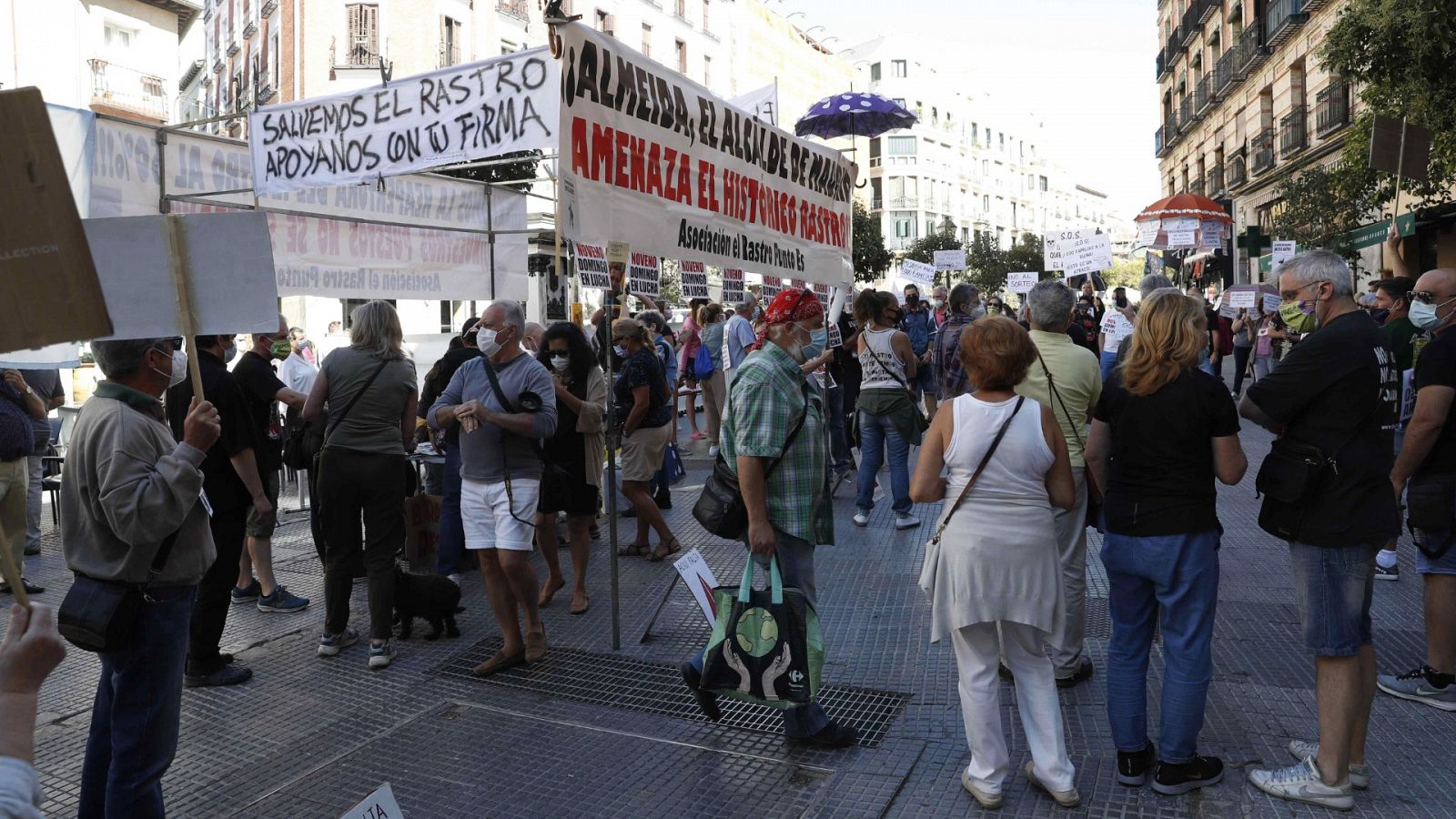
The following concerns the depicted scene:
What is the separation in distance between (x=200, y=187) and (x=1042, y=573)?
259 inches

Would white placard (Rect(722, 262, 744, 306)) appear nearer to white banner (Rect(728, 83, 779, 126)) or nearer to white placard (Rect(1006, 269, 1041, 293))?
white banner (Rect(728, 83, 779, 126))

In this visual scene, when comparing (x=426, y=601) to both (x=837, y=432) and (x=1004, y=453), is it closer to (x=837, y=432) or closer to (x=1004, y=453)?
(x=1004, y=453)

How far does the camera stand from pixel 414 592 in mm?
5930

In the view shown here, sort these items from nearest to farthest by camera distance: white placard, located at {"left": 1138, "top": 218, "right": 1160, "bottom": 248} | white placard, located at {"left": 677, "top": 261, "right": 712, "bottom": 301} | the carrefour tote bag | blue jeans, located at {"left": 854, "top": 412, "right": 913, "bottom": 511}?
1. the carrefour tote bag
2. blue jeans, located at {"left": 854, "top": 412, "right": 913, "bottom": 511}
3. white placard, located at {"left": 677, "top": 261, "right": 712, "bottom": 301}
4. white placard, located at {"left": 1138, "top": 218, "right": 1160, "bottom": 248}

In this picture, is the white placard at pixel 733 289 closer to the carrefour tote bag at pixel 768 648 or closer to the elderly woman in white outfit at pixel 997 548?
the carrefour tote bag at pixel 768 648

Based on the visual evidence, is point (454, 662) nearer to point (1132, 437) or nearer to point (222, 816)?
point (222, 816)

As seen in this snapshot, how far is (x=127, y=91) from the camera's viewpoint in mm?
32656

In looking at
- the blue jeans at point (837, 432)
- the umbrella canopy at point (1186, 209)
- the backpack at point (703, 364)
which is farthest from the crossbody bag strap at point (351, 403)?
the umbrella canopy at point (1186, 209)

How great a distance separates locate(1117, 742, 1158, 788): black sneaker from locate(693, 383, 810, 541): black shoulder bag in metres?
1.66

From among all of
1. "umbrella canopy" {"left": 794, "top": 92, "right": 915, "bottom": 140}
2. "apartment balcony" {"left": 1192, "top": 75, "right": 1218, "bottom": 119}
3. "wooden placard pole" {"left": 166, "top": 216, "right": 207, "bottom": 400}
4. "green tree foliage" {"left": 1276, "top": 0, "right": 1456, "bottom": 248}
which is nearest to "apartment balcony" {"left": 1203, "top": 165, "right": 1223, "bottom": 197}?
"apartment balcony" {"left": 1192, "top": 75, "right": 1218, "bottom": 119}

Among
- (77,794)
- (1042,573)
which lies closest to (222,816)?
(77,794)

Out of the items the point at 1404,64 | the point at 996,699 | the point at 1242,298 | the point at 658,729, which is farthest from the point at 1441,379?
the point at 1242,298

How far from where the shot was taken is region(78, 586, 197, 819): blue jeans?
3225mm

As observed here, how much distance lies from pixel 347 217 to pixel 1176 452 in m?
7.08
